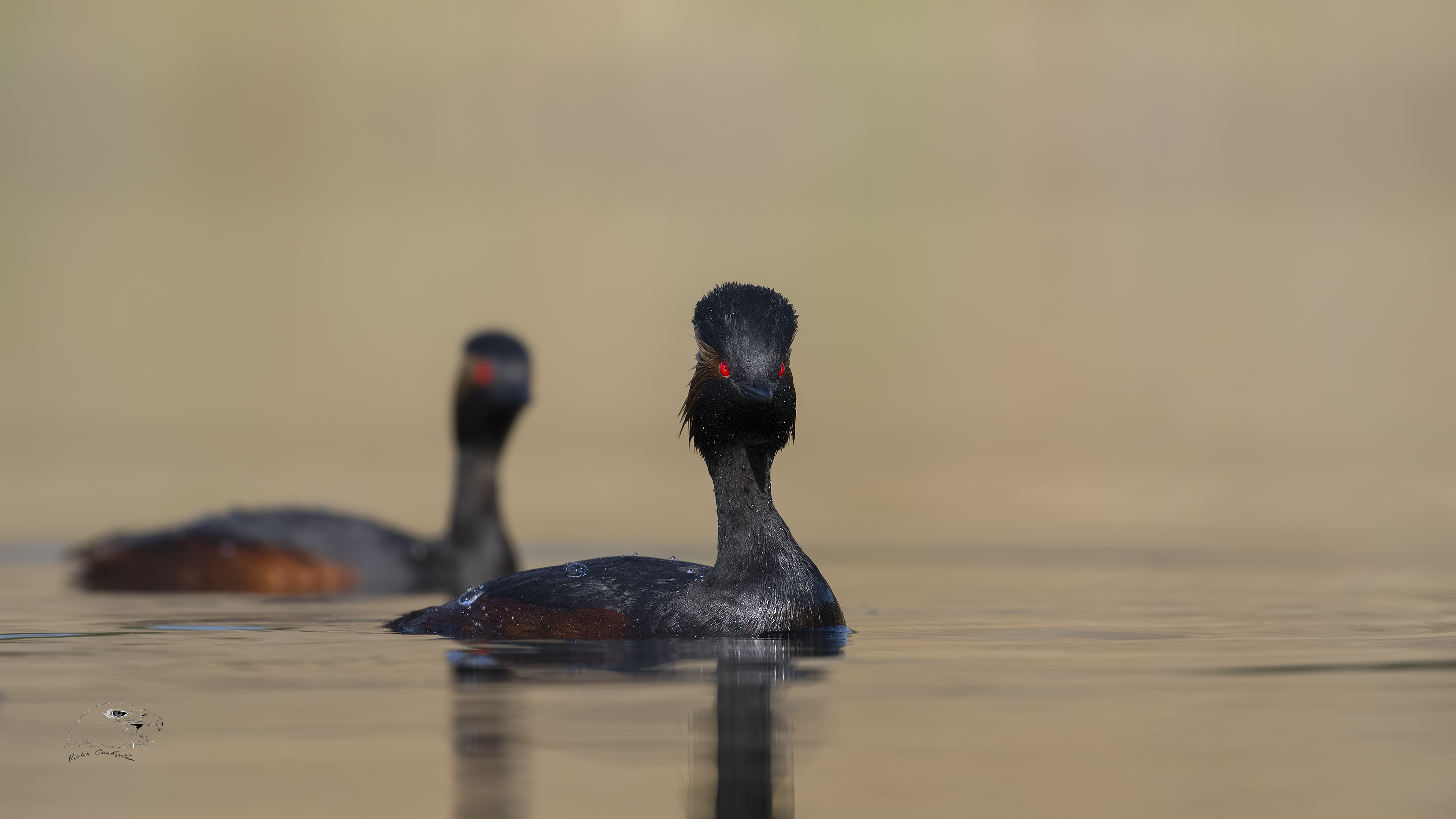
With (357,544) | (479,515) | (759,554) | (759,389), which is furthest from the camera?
(479,515)

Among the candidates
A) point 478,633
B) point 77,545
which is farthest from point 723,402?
point 77,545

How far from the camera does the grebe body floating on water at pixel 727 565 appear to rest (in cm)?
1003

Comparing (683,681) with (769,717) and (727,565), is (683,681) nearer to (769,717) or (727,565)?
(769,717)

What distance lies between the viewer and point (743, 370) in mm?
9891

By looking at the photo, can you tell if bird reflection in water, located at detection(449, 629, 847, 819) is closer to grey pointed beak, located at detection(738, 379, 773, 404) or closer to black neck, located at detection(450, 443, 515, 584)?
grey pointed beak, located at detection(738, 379, 773, 404)

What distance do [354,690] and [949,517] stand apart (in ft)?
47.9

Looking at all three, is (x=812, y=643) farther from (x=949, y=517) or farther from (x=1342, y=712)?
(x=949, y=517)

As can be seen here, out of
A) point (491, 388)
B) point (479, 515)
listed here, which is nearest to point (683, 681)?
point (491, 388)

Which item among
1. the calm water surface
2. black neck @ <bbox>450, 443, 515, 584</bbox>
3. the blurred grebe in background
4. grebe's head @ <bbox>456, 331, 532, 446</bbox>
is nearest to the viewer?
the calm water surface

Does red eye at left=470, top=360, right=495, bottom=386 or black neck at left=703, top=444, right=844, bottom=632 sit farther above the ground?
red eye at left=470, top=360, right=495, bottom=386

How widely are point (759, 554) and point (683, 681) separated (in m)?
1.70

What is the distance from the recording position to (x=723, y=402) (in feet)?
33.4

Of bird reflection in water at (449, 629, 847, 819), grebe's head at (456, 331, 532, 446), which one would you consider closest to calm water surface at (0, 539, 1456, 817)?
bird reflection in water at (449, 629, 847, 819)

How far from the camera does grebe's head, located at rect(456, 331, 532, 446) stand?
53.9ft
